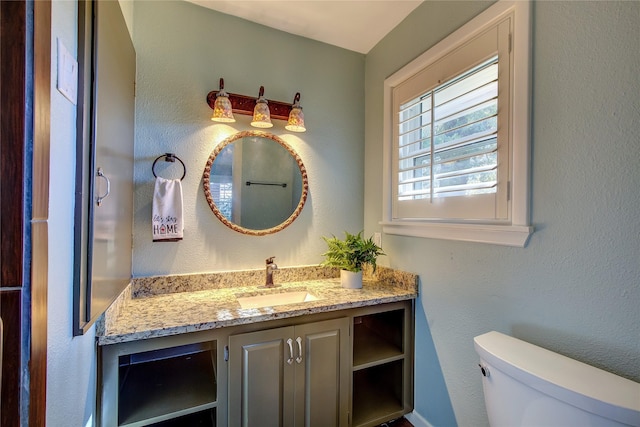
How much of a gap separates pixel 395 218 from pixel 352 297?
602 mm

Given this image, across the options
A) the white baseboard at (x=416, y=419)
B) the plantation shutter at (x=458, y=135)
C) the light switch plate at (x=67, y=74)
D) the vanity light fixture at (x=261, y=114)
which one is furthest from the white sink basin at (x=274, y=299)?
the light switch plate at (x=67, y=74)

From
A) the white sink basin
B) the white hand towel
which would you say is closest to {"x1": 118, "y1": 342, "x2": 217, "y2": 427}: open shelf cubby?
the white sink basin

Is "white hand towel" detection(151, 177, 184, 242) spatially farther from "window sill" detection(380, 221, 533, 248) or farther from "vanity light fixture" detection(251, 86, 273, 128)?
"window sill" detection(380, 221, 533, 248)

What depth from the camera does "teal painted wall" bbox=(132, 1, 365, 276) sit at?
5.01 ft

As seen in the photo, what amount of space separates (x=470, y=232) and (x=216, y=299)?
→ 1315 mm

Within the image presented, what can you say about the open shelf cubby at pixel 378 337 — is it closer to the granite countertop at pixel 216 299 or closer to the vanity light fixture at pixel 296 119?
the granite countertop at pixel 216 299

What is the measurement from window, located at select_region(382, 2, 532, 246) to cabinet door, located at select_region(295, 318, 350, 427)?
29.3 inches

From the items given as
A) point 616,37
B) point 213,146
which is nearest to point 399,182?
point 616,37

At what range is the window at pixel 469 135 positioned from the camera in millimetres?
1115

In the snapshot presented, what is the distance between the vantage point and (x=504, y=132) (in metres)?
1.16

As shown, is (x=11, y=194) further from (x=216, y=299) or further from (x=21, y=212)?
(x=216, y=299)

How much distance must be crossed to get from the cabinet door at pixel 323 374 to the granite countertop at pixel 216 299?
111mm

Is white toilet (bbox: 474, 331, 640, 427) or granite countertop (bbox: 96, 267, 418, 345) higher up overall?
granite countertop (bbox: 96, 267, 418, 345)

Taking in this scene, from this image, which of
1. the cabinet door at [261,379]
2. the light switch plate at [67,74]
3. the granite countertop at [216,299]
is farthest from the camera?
the cabinet door at [261,379]
